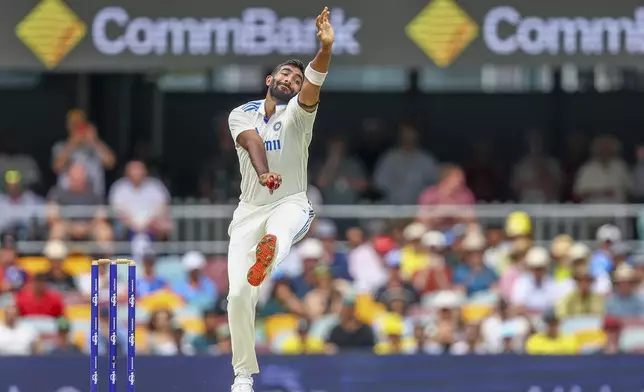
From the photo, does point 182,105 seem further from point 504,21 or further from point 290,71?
point 290,71

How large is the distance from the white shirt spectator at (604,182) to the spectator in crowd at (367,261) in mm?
2538

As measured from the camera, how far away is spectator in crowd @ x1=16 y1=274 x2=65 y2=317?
47.1ft

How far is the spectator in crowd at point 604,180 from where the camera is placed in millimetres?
16719

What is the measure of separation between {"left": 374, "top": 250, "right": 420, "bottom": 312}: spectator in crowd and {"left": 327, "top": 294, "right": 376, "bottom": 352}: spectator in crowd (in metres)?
0.74

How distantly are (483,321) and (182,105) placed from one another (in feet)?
19.7

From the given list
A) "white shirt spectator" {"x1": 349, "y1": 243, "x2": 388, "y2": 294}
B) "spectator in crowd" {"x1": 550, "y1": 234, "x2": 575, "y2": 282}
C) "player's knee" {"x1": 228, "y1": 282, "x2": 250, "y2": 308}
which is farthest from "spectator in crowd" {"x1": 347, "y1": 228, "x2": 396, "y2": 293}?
"player's knee" {"x1": 228, "y1": 282, "x2": 250, "y2": 308}

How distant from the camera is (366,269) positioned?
49.7 feet

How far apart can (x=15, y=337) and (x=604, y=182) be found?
6.33 meters

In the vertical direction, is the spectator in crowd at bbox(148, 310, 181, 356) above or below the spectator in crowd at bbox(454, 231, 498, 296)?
below

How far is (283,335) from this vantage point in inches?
561

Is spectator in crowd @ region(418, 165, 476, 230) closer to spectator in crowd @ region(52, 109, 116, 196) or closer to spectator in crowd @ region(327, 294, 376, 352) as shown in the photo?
spectator in crowd @ region(327, 294, 376, 352)

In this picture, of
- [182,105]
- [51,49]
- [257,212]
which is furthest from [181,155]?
[257,212]

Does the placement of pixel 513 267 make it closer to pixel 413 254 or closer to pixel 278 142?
pixel 413 254

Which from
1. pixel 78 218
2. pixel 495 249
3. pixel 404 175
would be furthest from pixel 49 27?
pixel 495 249
